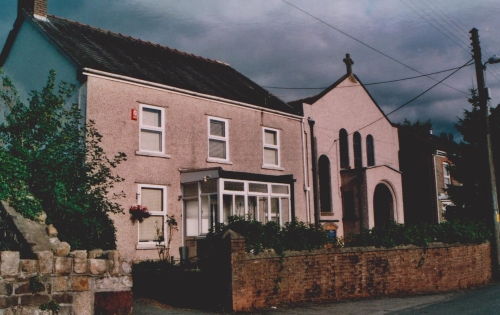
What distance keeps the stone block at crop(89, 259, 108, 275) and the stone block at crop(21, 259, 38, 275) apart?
693mm

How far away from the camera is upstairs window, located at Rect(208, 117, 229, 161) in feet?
59.8

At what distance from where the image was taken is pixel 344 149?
25.0m

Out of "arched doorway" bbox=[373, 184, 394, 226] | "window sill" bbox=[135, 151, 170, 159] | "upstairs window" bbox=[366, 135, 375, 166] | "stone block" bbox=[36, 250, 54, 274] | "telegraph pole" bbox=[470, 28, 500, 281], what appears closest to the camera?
"stone block" bbox=[36, 250, 54, 274]

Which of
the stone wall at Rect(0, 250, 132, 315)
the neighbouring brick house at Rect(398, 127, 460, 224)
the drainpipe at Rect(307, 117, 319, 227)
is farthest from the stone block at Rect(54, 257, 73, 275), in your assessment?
the neighbouring brick house at Rect(398, 127, 460, 224)

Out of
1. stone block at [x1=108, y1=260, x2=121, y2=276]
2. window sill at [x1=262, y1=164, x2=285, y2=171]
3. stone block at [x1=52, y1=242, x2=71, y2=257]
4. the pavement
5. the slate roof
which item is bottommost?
the pavement

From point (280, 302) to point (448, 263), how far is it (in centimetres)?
713

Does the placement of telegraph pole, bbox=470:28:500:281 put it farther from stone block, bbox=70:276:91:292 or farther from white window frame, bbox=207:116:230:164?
stone block, bbox=70:276:91:292

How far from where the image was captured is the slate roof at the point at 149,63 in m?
16.4

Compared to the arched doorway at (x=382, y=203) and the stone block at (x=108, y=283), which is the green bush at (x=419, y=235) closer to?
the arched doorway at (x=382, y=203)

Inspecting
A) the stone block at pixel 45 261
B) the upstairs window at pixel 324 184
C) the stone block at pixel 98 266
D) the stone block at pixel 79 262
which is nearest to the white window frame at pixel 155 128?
the upstairs window at pixel 324 184

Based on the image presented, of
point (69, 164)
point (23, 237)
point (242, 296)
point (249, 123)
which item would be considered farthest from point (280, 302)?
point (249, 123)

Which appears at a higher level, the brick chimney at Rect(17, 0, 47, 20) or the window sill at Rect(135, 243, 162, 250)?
the brick chimney at Rect(17, 0, 47, 20)

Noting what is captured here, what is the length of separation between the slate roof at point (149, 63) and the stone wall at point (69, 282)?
31.9 feet

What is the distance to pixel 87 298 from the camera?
6.31 m
